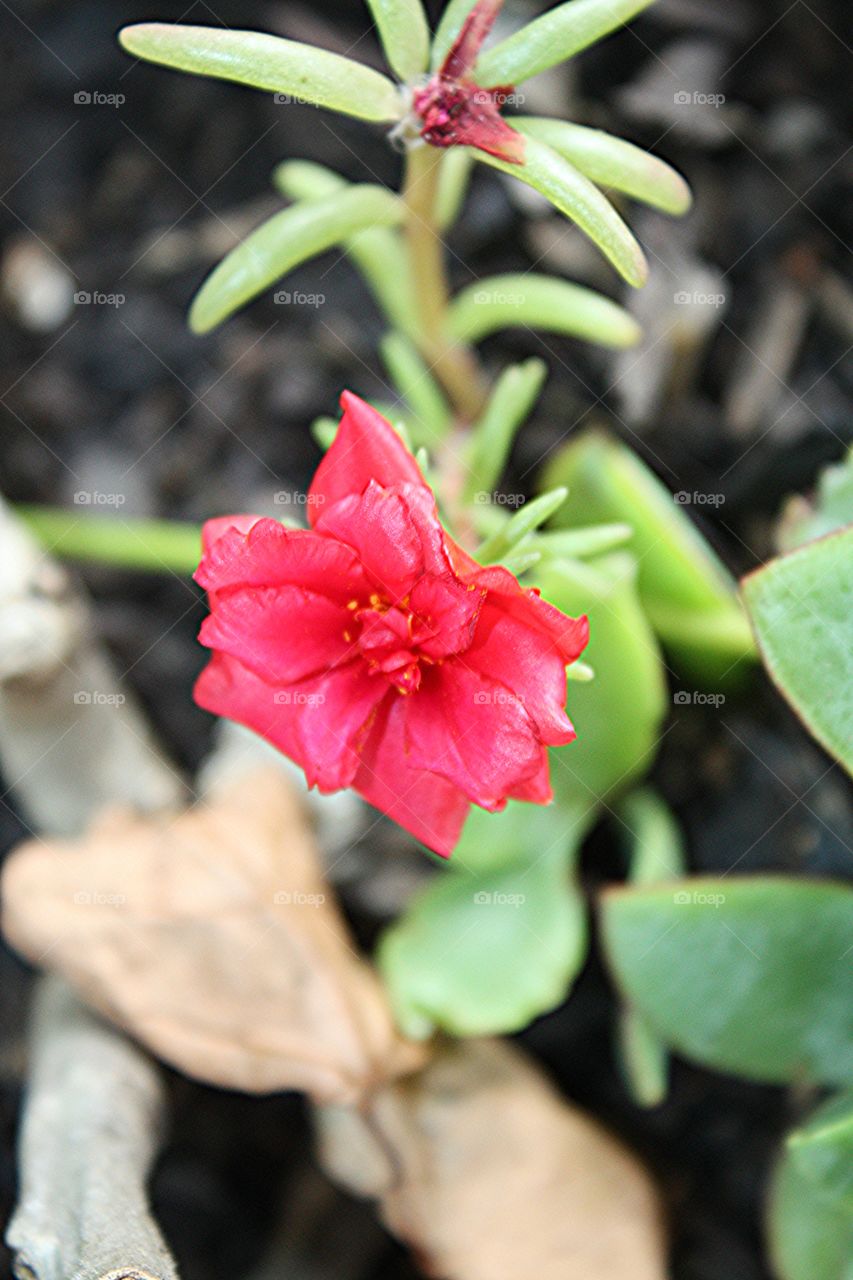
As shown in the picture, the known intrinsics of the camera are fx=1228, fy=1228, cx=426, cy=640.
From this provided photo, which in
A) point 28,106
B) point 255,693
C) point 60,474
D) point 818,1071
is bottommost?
point 818,1071

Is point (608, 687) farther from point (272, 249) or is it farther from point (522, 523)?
point (272, 249)

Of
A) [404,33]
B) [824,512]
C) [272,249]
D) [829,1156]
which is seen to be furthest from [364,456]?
[829,1156]

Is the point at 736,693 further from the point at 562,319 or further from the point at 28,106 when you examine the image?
the point at 28,106

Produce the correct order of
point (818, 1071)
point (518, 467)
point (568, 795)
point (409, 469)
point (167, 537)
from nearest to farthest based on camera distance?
point (409, 469), point (818, 1071), point (568, 795), point (167, 537), point (518, 467)

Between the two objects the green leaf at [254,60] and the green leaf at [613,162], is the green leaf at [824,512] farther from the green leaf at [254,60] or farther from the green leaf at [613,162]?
the green leaf at [254,60]

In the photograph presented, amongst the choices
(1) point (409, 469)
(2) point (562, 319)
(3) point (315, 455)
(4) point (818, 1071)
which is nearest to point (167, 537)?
(3) point (315, 455)

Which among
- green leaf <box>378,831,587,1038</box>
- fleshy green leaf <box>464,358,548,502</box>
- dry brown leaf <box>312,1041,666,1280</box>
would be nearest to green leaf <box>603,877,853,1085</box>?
green leaf <box>378,831,587,1038</box>

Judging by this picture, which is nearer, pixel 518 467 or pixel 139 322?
pixel 518 467

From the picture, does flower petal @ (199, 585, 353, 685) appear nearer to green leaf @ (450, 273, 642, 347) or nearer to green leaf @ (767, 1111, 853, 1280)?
green leaf @ (450, 273, 642, 347)
